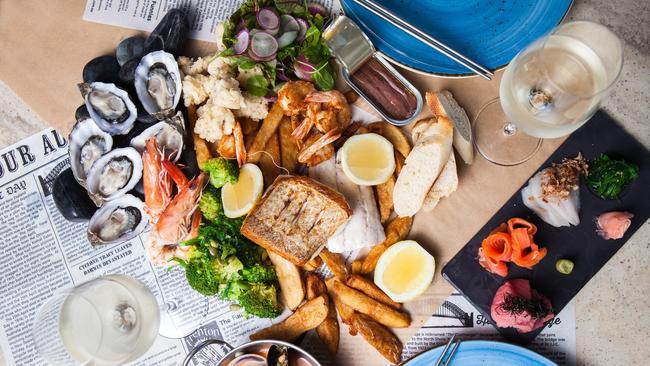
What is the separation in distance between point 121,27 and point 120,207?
0.70 metres

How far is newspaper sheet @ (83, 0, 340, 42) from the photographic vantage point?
220 cm

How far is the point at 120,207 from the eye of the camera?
2174 millimetres

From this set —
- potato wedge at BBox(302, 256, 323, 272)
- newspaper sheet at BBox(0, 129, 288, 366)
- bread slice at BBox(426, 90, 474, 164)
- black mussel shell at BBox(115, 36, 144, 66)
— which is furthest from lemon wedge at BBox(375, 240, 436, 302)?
black mussel shell at BBox(115, 36, 144, 66)

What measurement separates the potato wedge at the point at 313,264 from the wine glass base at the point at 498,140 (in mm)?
706

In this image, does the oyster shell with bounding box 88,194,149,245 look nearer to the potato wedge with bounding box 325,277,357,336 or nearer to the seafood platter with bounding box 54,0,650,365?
the seafood platter with bounding box 54,0,650,365

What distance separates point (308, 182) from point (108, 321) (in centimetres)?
78

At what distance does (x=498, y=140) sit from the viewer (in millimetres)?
2059

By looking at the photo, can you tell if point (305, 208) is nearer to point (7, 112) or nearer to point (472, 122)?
point (472, 122)

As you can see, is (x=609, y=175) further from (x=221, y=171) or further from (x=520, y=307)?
(x=221, y=171)

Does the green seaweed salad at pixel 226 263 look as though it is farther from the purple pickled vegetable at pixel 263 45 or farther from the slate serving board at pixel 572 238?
the slate serving board at pixel 572 238

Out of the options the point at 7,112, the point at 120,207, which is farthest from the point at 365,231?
the point at 7,112

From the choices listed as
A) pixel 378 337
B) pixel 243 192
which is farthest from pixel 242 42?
pixel 378 337

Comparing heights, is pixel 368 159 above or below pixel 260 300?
above

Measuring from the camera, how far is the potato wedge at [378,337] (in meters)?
2.03
